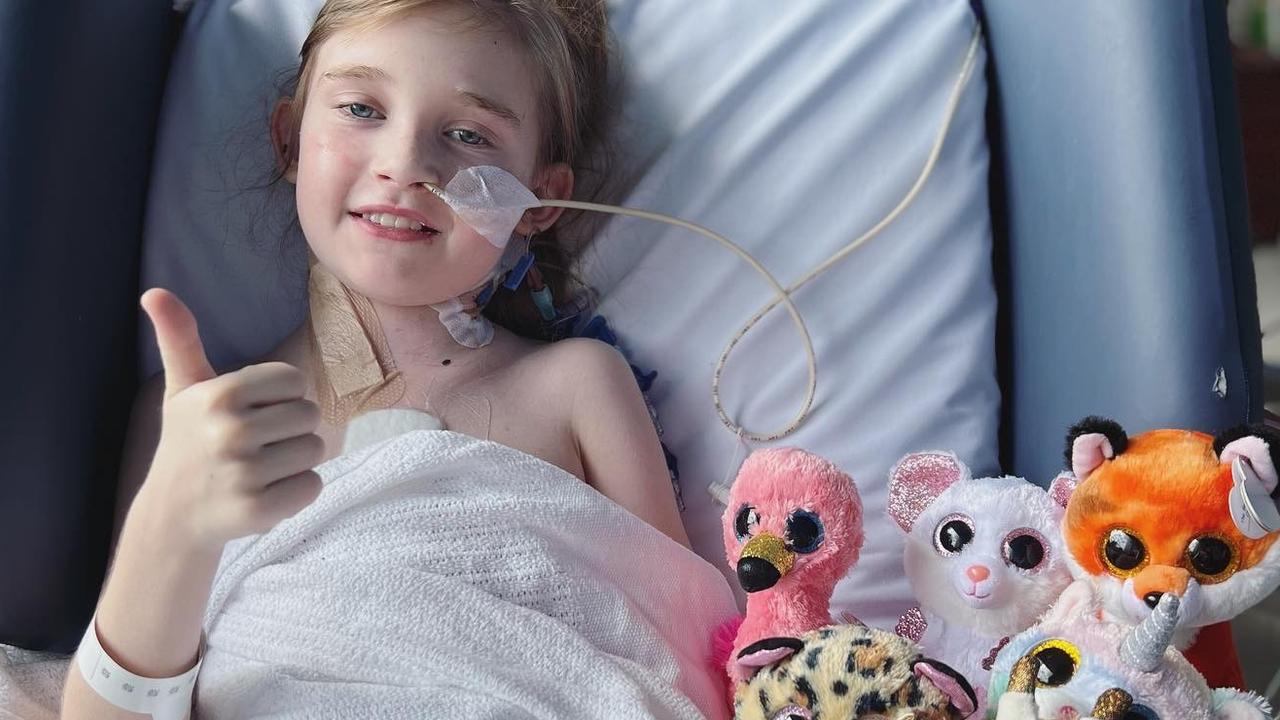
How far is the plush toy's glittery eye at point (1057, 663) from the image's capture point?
0.87 metres

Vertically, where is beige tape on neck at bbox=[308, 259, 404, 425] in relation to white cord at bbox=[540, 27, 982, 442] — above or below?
below

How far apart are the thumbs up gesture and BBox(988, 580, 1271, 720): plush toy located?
1.67 ft

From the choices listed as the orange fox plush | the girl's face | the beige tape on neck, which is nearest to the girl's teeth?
the girl's face

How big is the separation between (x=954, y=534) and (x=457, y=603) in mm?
422

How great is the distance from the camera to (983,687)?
41.4 inches

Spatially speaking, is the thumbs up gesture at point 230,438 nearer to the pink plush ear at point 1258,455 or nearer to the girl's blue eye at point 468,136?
the girl's blue eye at point 468,136

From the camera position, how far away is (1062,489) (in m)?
1.07

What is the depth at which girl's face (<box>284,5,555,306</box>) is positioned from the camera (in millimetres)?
1141

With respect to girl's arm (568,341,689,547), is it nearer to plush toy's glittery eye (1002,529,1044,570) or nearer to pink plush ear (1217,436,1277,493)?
plush toy's glittery eye (1002,529,1044,570)

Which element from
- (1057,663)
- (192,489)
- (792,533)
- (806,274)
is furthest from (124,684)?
(806,274)

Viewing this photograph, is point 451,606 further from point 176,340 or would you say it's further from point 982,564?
point 982,564

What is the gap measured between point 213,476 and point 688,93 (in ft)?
2.37

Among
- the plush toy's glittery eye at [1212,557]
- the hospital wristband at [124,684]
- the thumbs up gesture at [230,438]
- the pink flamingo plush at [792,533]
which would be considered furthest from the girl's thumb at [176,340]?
the plush toy's glittery eye at [1212,557]

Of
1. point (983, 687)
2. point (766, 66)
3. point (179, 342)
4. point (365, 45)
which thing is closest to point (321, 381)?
point (365, 45)
